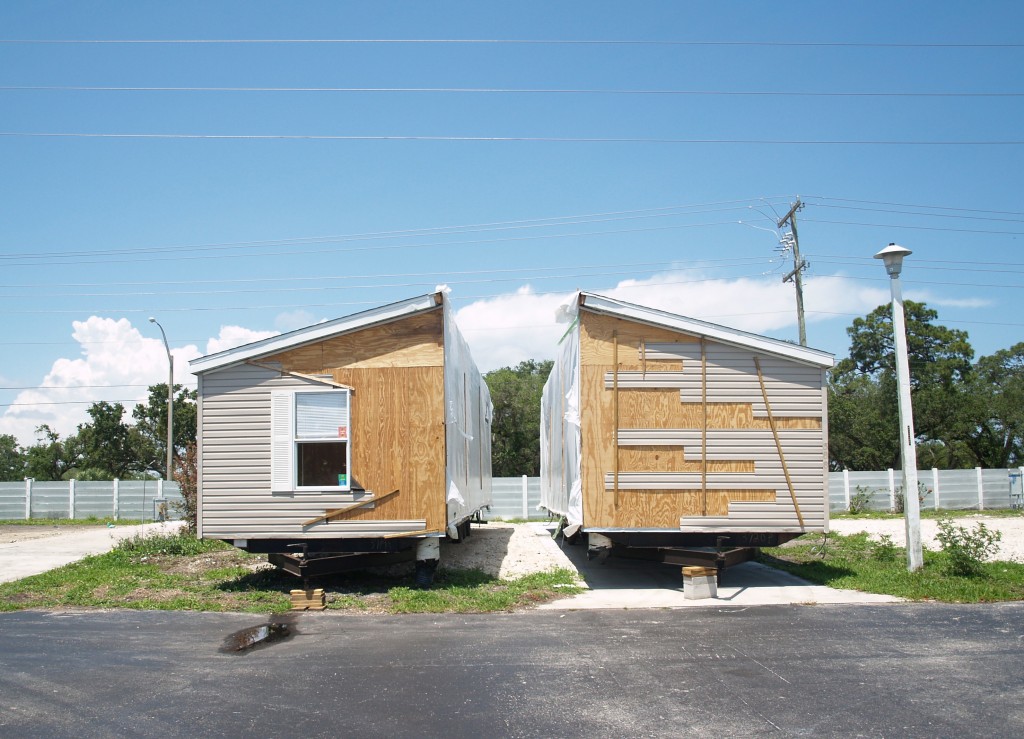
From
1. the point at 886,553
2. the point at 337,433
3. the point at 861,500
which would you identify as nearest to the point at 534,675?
the point at 337,433

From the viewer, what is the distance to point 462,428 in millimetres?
12633

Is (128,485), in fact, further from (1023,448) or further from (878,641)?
(1023,448)

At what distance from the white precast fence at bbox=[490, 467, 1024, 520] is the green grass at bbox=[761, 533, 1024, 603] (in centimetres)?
1124

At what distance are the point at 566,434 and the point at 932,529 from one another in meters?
10.8

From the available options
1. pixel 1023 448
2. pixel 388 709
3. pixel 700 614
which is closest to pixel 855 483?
pixel 1023 448

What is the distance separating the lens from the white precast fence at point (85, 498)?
26.6 metres

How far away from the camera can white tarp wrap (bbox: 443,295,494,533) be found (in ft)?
35.1

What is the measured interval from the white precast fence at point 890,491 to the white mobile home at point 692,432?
14318 millimetres

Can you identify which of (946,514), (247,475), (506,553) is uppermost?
(247,475)

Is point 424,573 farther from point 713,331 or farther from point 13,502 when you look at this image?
point 13,502

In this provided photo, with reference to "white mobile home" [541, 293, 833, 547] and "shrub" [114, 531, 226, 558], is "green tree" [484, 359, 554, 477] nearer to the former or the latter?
"shrub" [114, 531, 226, 558]

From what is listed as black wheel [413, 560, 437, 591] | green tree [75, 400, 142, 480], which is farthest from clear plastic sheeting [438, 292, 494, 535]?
green tree [75, 400, 142, 480]

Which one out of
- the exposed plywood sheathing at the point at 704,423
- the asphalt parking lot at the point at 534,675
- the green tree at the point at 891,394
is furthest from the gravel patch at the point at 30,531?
the green tree at the point at 891,394

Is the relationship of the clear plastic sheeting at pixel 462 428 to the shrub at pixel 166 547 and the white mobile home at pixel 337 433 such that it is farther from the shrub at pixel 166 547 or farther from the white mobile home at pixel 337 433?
the shrub at pixel 166 547
